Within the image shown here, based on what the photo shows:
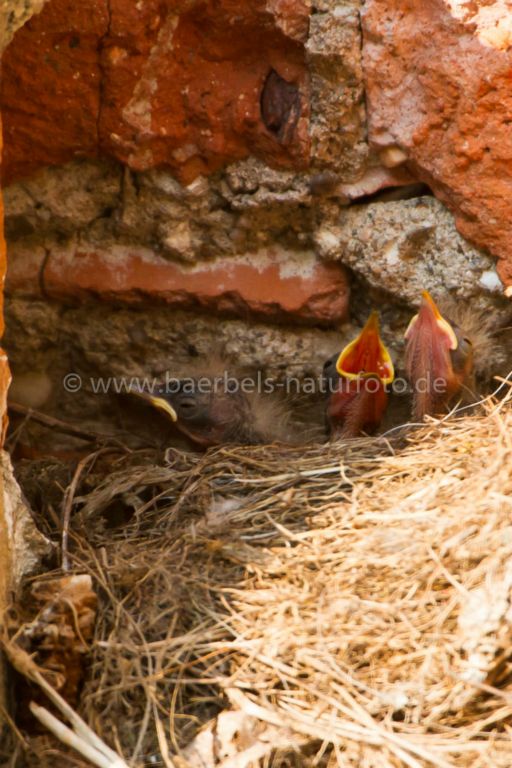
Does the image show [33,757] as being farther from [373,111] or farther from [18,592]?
[373,111]

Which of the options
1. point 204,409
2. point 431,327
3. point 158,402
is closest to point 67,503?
point 158,402

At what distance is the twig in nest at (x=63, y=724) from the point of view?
1.46 metres

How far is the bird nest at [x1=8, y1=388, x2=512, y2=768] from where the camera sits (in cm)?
150

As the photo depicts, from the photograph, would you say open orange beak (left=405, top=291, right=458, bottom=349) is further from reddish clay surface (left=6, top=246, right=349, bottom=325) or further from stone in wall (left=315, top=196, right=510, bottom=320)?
reddish clay surface (left=6, top=246, right=349, bottom=325)

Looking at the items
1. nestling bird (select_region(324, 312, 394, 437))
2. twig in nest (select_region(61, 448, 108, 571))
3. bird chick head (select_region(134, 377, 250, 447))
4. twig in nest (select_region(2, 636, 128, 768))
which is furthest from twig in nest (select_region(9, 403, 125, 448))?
twig in nest (select_region(2, 636, 128, 768))

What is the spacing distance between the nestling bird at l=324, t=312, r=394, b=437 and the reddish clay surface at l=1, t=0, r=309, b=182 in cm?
43

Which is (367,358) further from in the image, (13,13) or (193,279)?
(13,13)

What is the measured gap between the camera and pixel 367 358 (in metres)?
2.43

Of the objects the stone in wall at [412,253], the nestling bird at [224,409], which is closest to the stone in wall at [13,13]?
the stone in wall at [412,253]

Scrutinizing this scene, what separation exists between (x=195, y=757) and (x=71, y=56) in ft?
4.70

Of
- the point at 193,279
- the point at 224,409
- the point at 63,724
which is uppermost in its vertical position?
the point at 193,279

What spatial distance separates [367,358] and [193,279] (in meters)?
0.44

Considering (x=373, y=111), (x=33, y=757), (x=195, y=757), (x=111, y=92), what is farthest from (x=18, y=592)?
(x=373, y=111)

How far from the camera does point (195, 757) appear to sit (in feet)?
4.92
